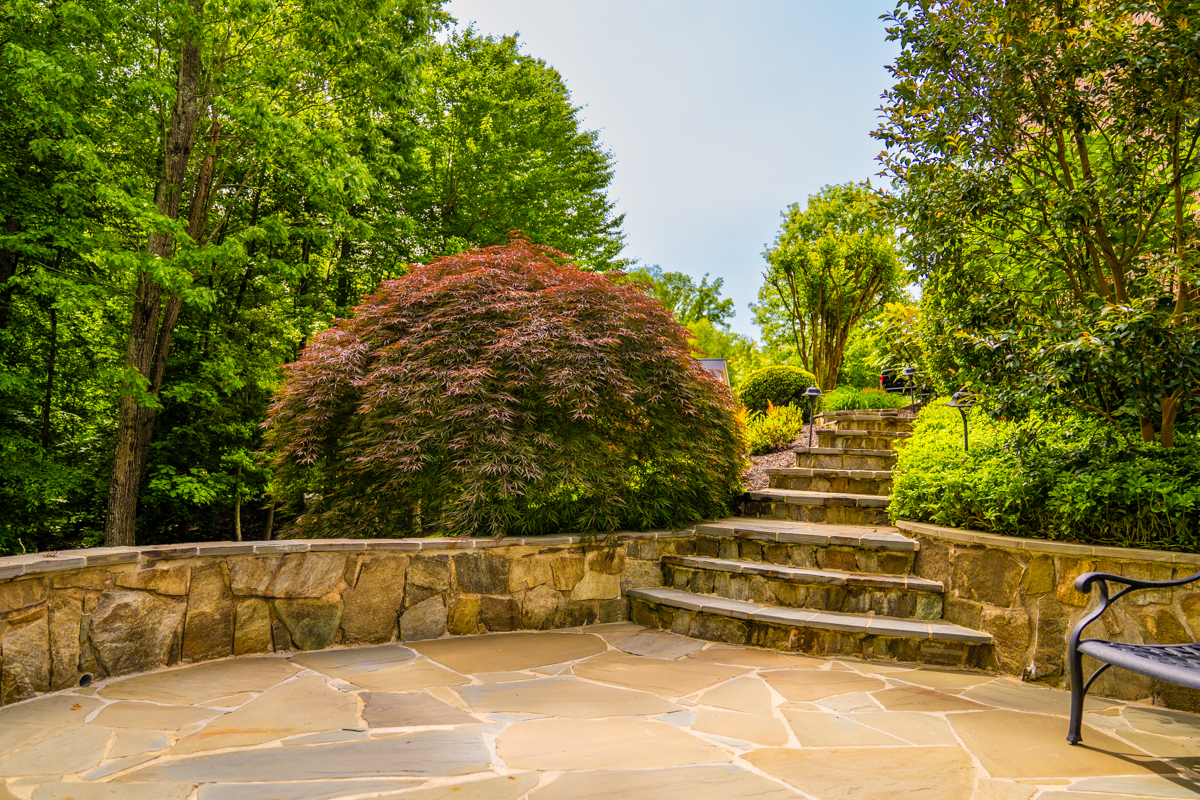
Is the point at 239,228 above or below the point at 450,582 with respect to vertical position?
above

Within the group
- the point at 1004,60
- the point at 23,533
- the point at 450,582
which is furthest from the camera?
the point at 23,533

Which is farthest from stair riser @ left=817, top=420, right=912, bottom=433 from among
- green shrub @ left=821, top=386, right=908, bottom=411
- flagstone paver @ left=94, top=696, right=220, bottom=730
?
flagstone paver @ left=94, top=696, right=220, bottom=730

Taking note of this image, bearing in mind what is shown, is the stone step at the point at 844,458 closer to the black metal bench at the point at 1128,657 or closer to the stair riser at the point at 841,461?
the stair riser at the point at 841,461

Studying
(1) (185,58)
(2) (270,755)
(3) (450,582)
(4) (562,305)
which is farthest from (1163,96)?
(1) (185,58)

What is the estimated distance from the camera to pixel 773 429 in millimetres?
8836

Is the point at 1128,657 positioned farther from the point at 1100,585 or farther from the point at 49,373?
the point at 49,373

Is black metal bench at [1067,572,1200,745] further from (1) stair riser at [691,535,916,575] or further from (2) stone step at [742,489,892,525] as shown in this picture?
(2) stone step at [742,489,892,525]

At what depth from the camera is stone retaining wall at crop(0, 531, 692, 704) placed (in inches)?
108

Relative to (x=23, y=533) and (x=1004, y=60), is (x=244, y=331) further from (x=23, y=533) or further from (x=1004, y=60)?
(x=1004, y=60)

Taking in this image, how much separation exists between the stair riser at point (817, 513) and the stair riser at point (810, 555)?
0.86 meters

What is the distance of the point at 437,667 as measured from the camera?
3.25m

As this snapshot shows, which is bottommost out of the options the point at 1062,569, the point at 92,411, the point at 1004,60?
the point at 1062,569

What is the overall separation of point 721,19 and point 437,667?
22.4ft

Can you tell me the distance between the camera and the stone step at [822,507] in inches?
192
